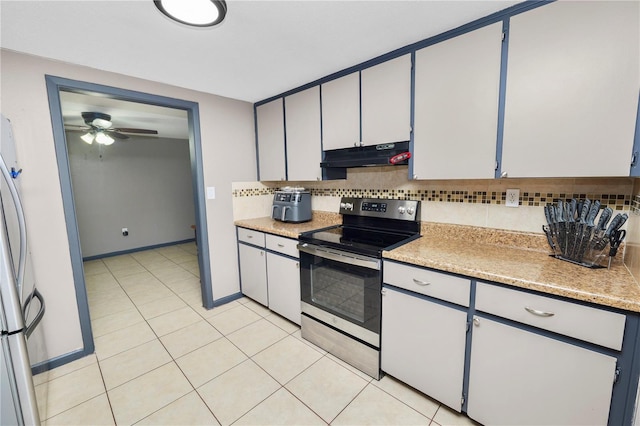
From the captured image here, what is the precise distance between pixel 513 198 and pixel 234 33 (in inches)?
77.0

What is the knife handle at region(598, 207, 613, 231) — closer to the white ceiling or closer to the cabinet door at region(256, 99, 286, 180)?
the white ceiling

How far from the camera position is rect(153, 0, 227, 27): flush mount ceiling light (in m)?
1.23

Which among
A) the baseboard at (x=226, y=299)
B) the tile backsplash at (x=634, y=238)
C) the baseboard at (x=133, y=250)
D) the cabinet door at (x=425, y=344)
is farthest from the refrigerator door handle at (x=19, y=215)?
the baseboard at (x=133, y=250)

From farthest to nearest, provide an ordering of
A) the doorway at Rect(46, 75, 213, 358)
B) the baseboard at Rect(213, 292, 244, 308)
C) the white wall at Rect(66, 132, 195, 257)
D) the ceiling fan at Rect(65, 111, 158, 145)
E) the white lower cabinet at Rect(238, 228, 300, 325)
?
the white wall at Rect(66, 132, 195, 257), the ceiling fan at Rect(65, 111, 158, 145), the baseboard at Rect(213, 292, 244, 308), the white lower cabinet at Rect(238, 228, 300, 325), the doorway at Rect(46, 75, 213, 358)

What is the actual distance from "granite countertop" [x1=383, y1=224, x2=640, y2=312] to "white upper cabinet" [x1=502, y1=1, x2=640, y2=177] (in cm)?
45

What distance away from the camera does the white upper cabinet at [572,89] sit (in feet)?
3.69

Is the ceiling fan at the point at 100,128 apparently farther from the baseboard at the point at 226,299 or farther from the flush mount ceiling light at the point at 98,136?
the baseboard at the point at 226,299

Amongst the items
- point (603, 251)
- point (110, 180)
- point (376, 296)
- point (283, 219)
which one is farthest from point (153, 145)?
A: point (603, 251)

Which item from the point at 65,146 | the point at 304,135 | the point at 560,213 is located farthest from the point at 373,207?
the point at 65,146

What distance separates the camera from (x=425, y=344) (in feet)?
4.97

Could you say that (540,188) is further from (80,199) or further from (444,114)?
(80,199)

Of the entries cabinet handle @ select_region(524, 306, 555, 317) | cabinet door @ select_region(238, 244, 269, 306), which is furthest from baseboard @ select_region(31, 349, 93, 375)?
cabinet handle @ select_region(524, 306, 555, 317)

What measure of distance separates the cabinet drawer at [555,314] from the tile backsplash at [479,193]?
2.10ft

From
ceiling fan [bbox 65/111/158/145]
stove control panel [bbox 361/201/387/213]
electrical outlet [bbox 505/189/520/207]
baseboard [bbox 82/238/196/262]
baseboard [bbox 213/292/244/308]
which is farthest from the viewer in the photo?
baseboard [bbox 82/238/196/262]
